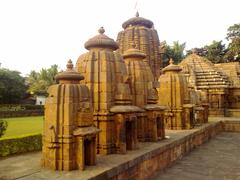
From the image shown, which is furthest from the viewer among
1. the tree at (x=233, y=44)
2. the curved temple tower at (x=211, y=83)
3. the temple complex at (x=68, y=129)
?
the tree at (x=233, y=44)

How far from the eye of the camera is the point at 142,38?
668 inches

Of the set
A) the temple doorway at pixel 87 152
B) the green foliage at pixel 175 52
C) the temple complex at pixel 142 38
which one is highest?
the green foliage at pixel 175 52

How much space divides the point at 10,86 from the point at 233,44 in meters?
33.3

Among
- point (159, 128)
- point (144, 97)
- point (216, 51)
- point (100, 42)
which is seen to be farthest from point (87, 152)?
point (216, 51)

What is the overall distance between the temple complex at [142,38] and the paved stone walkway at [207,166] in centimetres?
731

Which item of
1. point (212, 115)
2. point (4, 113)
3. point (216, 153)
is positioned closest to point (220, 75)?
point (212, 115)

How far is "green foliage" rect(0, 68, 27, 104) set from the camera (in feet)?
122

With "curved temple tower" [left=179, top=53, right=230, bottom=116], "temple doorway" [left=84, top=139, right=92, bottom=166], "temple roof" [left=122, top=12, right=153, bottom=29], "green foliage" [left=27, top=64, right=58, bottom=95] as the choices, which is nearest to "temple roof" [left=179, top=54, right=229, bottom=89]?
"curved temple tower" [left=179, top=53, right=230, bottom=116]

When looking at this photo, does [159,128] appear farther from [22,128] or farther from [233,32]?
[233,32]

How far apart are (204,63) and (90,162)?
2105 cm

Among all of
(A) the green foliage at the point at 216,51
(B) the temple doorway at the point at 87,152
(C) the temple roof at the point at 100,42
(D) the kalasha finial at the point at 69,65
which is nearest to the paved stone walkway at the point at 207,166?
(B) the temple doorway at the point at 87,152

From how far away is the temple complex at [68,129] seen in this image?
19.5 ft

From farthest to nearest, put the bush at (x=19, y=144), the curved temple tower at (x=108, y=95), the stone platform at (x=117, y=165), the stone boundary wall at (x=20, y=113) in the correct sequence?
1. the stone boundary wall at (x=20, y=113)
2. the bush at (x=19, y=144)
3. the curved temple tower at (x=108, y=95)
4. the stone platform at (x=117, y=165)

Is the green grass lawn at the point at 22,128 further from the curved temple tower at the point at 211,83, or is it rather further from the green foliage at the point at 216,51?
the green foliage at the point at 216,51
